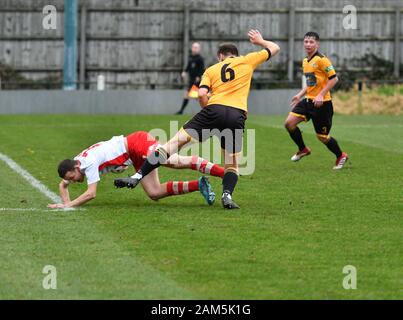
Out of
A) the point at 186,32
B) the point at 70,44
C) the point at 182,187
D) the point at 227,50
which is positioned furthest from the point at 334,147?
the point at 186,32

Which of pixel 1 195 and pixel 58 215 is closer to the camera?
pixel 58 215

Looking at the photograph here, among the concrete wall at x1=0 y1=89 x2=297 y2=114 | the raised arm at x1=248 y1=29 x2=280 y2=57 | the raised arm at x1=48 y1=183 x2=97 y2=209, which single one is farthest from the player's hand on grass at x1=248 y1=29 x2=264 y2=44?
the concrete wall at x1=0 y1=89 x2=297 y2=114

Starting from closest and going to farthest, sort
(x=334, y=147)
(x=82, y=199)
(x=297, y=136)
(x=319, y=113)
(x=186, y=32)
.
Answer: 1. (x=82, y=199)
2. (x=334, y=147)
3. (x=319, y=113)
4. (x=297, y=136)
5. (x=186, y=32)

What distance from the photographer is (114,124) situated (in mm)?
27812

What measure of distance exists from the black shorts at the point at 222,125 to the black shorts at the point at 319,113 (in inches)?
212

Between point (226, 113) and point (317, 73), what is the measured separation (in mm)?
5498

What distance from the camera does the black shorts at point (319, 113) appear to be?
1814 centimetres

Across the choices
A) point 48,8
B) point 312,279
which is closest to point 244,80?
point 312,279

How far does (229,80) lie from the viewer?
1281cm

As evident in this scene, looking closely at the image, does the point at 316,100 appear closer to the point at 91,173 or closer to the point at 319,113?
the point at 319,113

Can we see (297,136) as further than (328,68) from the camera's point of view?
Yes
